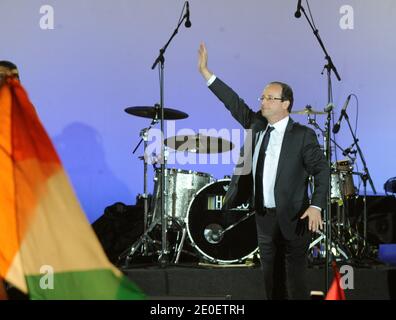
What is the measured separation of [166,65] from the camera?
695 cm

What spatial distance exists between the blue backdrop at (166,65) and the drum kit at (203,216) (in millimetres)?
834

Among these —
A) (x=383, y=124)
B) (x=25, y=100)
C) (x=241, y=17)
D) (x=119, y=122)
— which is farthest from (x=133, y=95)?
(x=25, y=100)

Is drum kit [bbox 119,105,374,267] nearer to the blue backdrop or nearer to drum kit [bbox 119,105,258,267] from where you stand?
drum kit [bbox 119,105,258,267]

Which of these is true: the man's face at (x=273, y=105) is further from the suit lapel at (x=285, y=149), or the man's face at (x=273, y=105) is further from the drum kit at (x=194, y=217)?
the drum kit at (x=194, y=217)

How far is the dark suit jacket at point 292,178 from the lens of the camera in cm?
331

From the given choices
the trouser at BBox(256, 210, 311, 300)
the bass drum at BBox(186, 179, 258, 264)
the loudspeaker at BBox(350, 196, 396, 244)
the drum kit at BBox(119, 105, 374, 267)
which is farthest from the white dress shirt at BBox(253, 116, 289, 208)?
the loudspeaker at BBox(350, 196, 396, 244)

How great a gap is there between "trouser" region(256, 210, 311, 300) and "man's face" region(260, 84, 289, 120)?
67cm

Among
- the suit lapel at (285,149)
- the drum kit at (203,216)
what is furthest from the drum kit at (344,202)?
the suit lapel at (285,149)

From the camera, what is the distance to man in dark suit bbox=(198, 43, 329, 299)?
330 cm

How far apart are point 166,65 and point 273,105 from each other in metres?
3.63

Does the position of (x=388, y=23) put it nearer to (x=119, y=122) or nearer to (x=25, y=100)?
(x=119, y=122)

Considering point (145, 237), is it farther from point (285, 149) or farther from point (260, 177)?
point (285, 149)

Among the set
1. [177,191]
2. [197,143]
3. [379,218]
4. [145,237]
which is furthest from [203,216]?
[379,218]

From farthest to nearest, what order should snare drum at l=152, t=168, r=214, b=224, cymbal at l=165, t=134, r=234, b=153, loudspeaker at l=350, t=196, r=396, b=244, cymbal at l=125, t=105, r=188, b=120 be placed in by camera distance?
loudspeaker at l=350, t=196, r=396, b=244
cymbal at l=165, t=134, r=234, b=153
snare drum at l=152, t=168, r=214, b=224
cymbal at l=125, t=105, r=188, b=120
